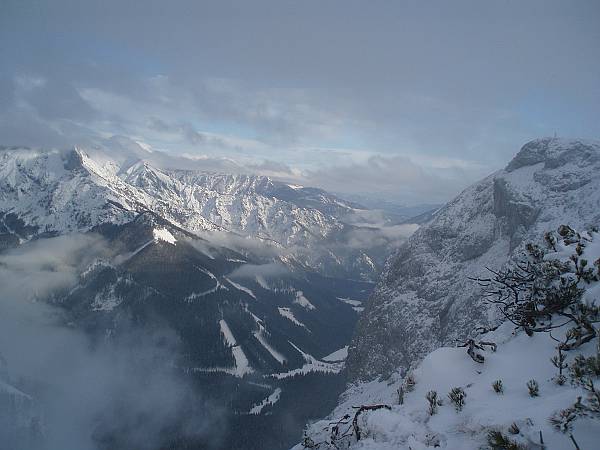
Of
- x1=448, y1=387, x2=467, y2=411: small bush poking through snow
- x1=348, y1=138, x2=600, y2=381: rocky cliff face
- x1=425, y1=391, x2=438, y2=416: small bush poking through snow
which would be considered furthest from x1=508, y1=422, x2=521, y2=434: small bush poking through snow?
x1=348, y1=138, x2=600, y2=381: rocky cliff face

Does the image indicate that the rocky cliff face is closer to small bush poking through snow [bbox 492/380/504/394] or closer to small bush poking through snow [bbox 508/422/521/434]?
small bush poking through snow [bbox 492/380/504/394]

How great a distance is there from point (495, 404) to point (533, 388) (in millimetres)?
822

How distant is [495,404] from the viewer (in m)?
7.77

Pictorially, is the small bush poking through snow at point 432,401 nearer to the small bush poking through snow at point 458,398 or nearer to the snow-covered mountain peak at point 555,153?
the small bush poking through snow at point 458,398

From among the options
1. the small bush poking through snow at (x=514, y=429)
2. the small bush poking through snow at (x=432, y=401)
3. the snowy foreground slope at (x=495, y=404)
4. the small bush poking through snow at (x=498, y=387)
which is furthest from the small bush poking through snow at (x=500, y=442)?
the small bush poking through snow at (x=432, y=401)

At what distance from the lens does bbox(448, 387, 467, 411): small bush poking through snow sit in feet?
26.9

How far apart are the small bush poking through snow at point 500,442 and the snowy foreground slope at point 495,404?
0.8 inches

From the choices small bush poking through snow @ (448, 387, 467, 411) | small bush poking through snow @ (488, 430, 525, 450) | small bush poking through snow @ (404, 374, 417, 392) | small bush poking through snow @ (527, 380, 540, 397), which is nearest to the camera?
small bush poking through snow @ (488, 430, 525, 450)

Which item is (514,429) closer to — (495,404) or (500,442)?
(500,442)

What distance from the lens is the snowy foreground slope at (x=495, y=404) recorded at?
623 centimetres

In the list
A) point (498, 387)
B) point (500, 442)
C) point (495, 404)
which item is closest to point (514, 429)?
point (500, 442)

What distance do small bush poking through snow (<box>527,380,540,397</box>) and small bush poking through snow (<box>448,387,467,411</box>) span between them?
4.42 ft

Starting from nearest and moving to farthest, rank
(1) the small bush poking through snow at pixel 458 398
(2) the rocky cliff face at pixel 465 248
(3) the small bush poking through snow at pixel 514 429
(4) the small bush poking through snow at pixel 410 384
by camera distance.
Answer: (3) the small bush poking through snow at pixel 514 429, (1) the small bush poking through snow at pixel 458 398, (4) the small bush poking through snow at pixel 410 384, (2) the rocky cliff face at pixel 465 248

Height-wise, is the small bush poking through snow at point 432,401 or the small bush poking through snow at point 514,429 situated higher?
the small bush poking through snow at point 514,429
